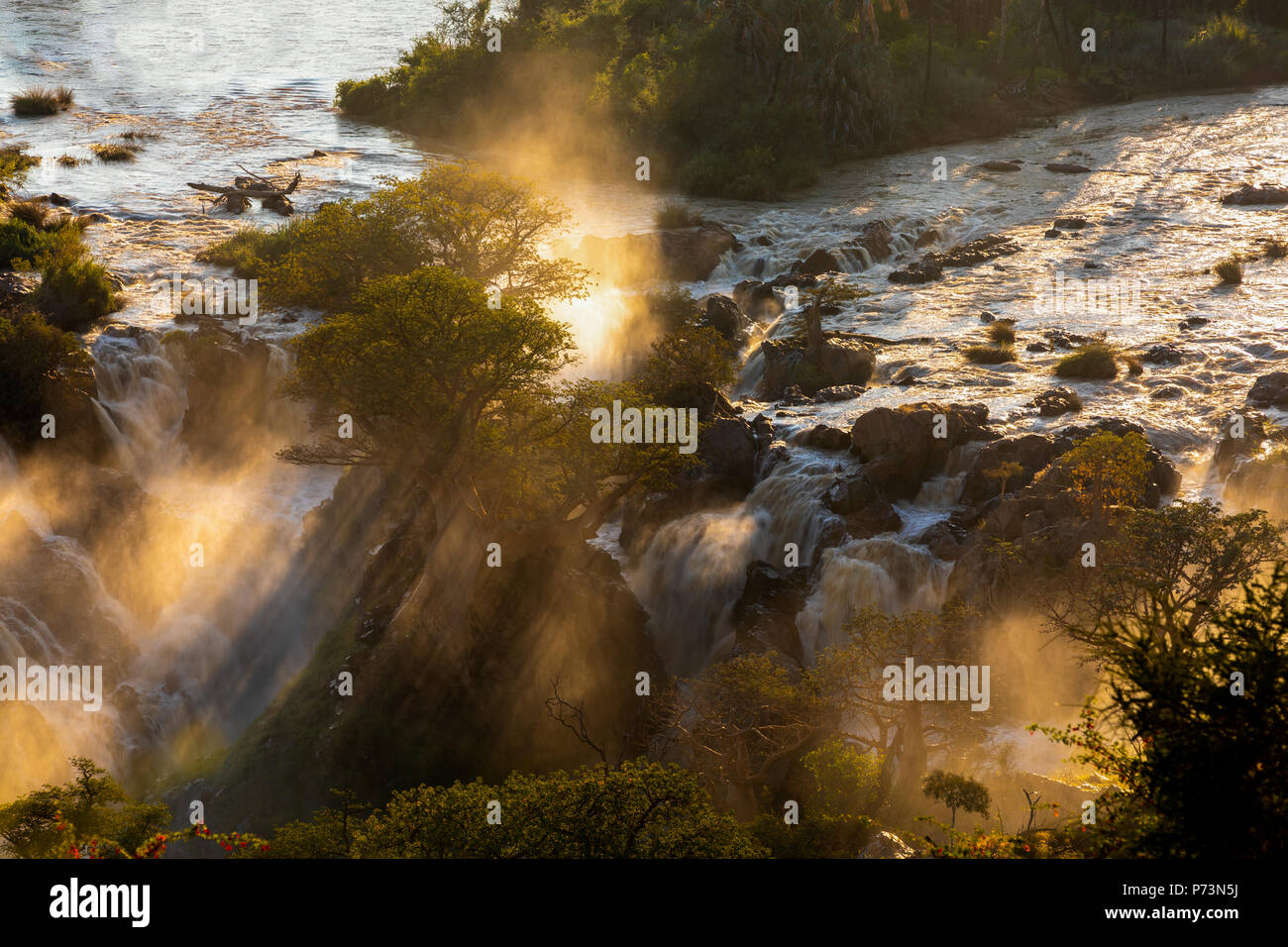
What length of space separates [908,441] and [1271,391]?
11.8 m

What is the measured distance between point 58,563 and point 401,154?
1751 inches

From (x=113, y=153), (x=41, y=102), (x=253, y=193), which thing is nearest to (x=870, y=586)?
(x=253, y=193)

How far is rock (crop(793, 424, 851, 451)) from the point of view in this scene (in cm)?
3231

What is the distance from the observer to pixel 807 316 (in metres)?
39.7

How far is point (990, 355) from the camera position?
3850cm

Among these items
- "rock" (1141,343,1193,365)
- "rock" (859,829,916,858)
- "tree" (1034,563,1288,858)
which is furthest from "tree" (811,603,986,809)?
"rock" (1141,343,1193,365)

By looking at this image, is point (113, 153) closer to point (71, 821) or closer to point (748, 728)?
point (71, 821)

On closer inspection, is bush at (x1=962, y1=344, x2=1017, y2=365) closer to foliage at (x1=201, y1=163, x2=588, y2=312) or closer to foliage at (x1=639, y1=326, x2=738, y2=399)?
foliage at (x1=639, y1=326, x2=738, y2=399)

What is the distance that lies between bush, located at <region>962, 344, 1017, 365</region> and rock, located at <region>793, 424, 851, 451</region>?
28.3 ft

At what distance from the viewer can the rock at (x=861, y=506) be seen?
93.0 feet

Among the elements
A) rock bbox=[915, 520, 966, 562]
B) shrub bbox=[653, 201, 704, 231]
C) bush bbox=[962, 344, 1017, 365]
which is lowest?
rock bbox=[915, 520, 966, 562]

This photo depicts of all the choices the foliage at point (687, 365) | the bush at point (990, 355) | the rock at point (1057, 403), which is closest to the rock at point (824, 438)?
the foliage at point (687, 365)
